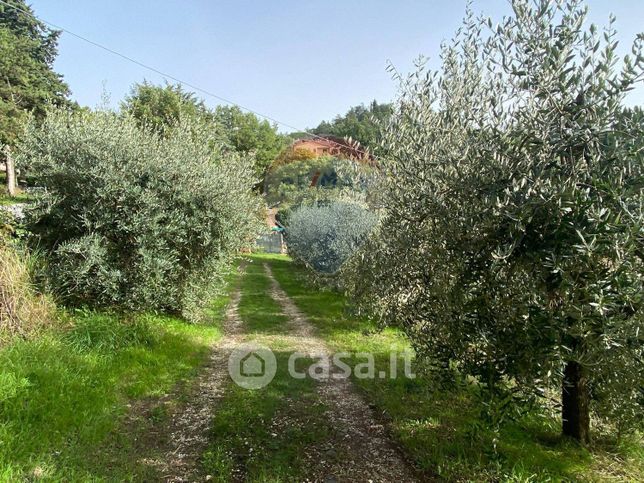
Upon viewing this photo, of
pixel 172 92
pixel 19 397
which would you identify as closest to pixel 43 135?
pixel 19 397

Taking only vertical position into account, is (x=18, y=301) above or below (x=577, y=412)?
above

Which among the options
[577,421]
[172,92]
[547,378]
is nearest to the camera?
[547,378]

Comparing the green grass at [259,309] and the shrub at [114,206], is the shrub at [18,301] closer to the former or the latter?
the shrub at [114,206]

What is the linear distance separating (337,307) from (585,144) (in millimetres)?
9423

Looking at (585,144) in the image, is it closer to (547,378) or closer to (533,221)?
(533,221)

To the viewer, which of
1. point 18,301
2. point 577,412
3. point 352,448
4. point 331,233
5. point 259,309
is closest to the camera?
point 577,412

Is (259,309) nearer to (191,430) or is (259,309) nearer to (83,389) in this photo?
(83,389)

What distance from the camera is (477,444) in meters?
3.90

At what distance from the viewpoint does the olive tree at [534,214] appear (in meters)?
2.43

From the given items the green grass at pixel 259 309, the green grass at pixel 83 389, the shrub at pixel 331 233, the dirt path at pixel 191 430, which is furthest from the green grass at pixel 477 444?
the shrub at pixel 331 233

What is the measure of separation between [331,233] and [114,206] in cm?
793

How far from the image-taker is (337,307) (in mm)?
11523

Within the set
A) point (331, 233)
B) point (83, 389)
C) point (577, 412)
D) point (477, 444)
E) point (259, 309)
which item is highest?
point (331, 233)

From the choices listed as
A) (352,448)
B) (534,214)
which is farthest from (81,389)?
(534,214)
